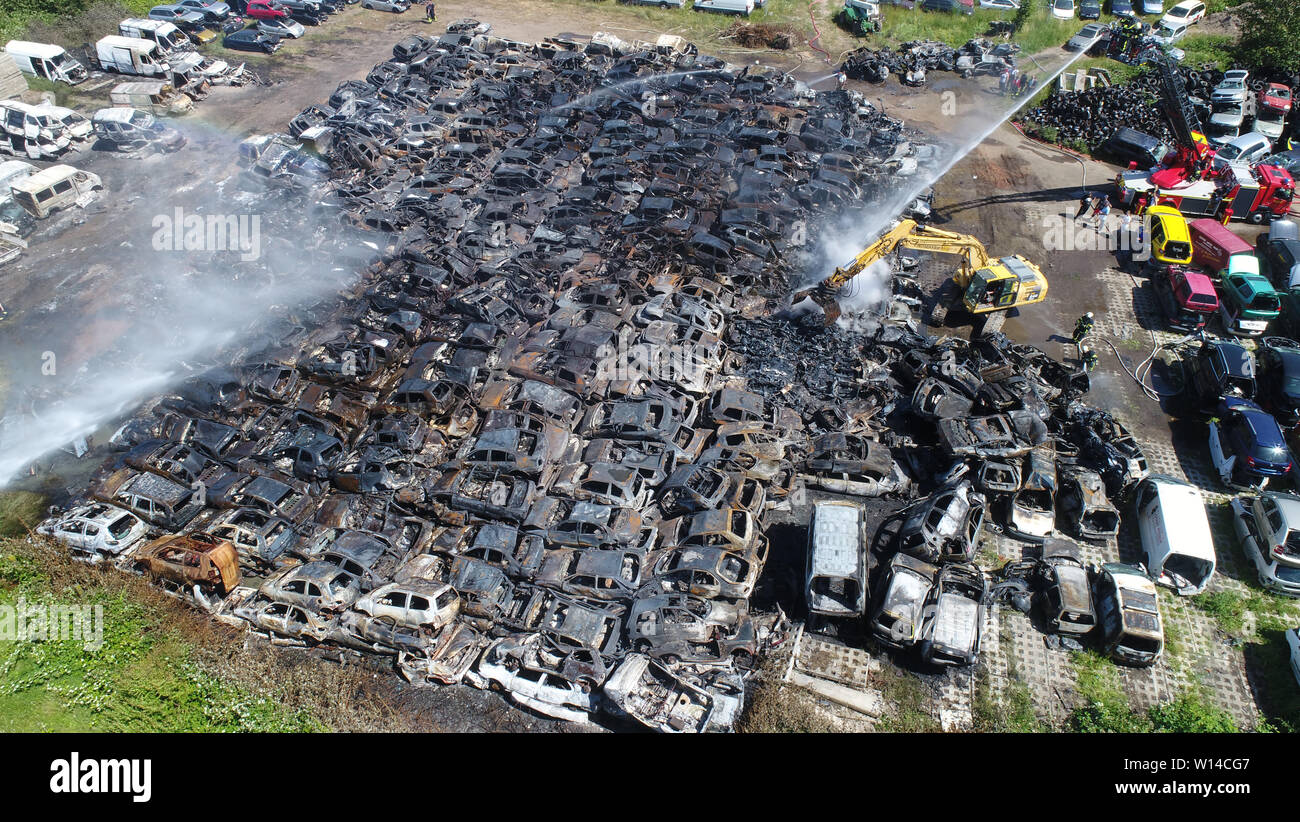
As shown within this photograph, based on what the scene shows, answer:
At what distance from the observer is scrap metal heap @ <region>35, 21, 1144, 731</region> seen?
1420 cm

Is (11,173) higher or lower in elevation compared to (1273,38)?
lower

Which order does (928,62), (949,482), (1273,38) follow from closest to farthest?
(949,482)
(1273,38)
(928,62)

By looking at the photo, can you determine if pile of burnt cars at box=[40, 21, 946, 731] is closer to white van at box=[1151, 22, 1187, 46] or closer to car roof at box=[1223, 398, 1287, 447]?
car roof at box=[1223, 398, 1287, 447]

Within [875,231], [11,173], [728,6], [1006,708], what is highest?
[728,6]

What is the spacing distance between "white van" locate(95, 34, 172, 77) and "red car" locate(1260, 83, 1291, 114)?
2141 inches

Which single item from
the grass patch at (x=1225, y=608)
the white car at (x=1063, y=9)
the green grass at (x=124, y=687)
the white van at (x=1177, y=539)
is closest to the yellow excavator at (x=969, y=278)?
the white van at (x=1177, y=539)

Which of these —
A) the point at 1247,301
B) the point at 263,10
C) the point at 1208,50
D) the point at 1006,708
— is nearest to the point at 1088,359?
the point at 1247,301

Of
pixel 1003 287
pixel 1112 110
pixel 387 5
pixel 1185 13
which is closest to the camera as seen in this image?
pixel 1003 287

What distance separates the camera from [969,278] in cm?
2266

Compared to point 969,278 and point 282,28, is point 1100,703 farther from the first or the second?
point 282,28

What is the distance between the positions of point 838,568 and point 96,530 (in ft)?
54.9

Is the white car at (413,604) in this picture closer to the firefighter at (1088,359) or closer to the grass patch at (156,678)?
the grass patch at (156,678)

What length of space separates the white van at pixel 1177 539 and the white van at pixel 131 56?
46.0 metres
